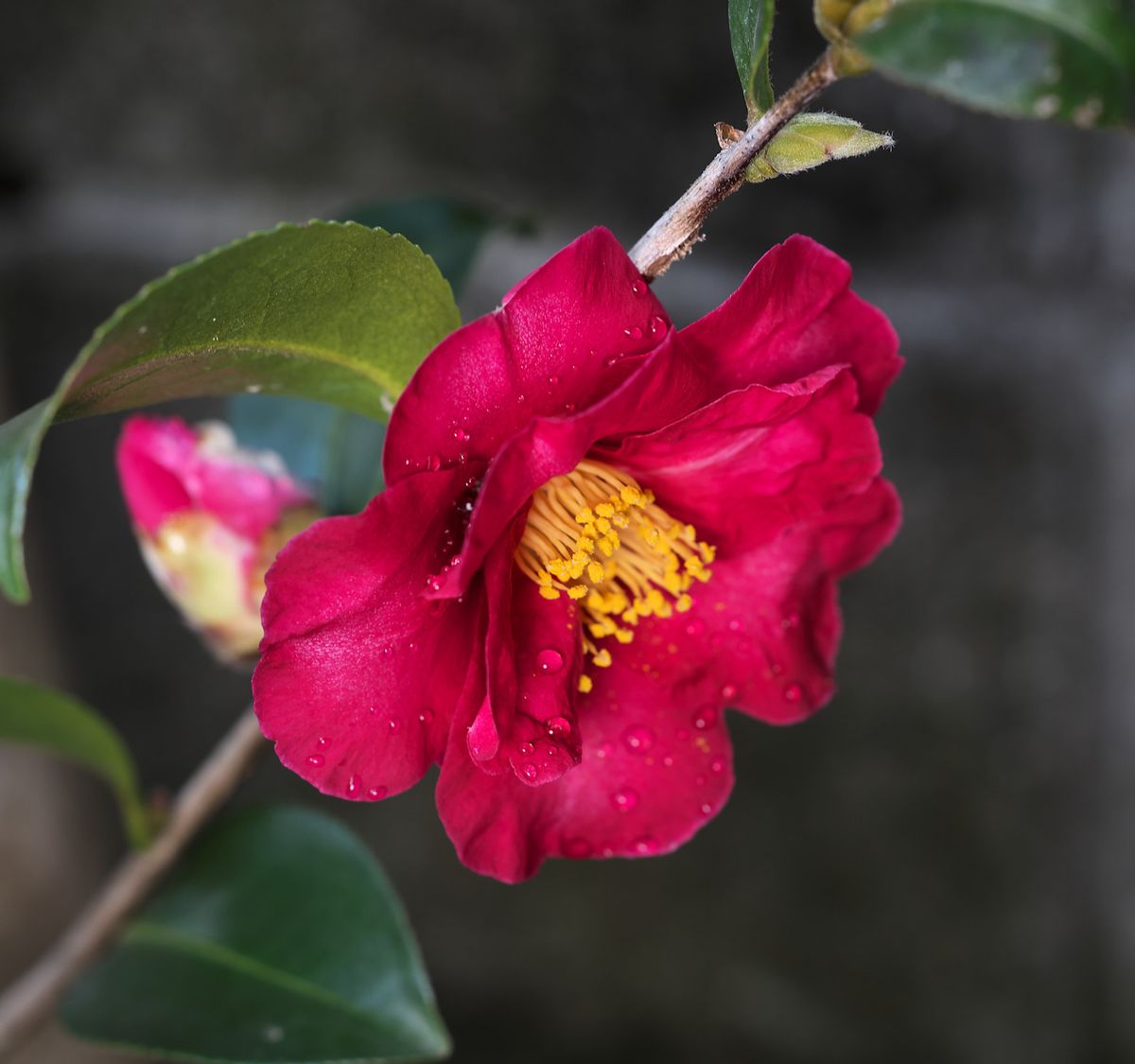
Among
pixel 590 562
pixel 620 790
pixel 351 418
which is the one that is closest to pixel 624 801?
pixel 620 790

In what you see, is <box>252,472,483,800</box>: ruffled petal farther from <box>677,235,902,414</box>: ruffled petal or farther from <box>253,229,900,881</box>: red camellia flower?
<box>677,235,902,414</box>: ruffled petal

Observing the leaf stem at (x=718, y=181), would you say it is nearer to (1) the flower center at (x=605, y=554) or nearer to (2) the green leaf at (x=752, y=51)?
(2) the green leaf at (x=752, y=51)

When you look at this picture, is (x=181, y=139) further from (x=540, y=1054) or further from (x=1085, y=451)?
(x=540, y=1054)

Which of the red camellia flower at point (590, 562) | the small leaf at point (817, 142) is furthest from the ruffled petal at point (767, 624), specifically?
the small leaf at point (817, 142)


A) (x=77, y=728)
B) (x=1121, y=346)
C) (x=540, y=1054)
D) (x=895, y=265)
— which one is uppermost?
(x=77, y=728)

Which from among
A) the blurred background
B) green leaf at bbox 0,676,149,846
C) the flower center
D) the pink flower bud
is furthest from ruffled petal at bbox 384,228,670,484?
the blurred background

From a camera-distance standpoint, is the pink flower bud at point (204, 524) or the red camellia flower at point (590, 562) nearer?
the red camellia flower at point (590, 562)

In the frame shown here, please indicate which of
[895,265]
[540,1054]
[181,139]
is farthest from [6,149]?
[540,1054]
